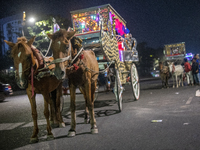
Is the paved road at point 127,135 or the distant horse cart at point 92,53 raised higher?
the distant horse cart at point 92,53

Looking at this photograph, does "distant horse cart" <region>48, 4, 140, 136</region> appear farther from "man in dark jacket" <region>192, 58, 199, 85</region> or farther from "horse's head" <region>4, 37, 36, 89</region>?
"man in dark jacket" <region>192, 58, 199, 85</region>

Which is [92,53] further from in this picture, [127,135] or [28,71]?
[127,135]

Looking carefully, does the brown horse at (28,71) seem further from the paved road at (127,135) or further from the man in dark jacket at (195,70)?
the man in dark jacket at (195,70)

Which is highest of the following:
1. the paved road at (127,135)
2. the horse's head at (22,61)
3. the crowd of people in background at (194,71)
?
the horse's head at (22,61)

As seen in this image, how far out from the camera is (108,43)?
25.0ft

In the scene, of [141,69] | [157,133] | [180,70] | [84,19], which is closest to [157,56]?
[141,69]

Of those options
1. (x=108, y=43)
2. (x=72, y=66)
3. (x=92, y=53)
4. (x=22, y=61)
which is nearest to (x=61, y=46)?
(x=72, y=66)

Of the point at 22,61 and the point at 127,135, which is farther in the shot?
the point at 127,135

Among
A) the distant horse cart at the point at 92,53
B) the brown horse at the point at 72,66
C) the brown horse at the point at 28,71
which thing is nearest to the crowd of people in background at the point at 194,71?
the distant horse cart at the point at 92,53

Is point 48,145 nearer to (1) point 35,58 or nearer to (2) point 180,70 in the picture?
(1) point 35,58

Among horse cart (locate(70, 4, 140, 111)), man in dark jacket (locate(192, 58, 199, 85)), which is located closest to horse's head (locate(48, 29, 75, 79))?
horse cart (locate(70, 4, 140, 111))

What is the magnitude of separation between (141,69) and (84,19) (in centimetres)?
5255

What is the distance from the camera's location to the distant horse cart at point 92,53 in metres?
4.19

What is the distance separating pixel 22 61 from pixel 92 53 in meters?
2.28
